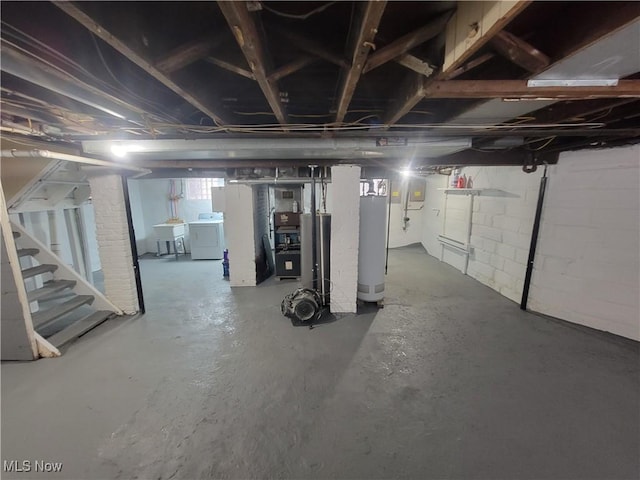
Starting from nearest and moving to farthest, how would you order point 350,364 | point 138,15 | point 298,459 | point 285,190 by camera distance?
point 138,15 → point 298,459 → point 350,364 → point 285,190

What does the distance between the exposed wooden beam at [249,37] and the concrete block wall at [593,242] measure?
3.52 meters

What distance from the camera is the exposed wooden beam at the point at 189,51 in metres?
1.09

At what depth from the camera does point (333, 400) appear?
200 cm

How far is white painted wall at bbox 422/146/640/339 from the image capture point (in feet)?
8.77

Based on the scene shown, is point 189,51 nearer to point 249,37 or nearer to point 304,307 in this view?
point 249,37

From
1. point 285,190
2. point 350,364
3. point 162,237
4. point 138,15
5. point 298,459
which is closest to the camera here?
point 138,15

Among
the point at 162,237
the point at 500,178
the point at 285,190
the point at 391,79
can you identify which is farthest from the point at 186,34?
the point at 162,237

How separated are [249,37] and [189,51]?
1.16 feet

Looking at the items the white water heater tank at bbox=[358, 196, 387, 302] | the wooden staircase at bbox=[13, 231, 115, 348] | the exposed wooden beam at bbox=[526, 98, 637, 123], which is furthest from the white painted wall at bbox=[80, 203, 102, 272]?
the exposed wooden beam at bbox=[526, 98, 637, 123]

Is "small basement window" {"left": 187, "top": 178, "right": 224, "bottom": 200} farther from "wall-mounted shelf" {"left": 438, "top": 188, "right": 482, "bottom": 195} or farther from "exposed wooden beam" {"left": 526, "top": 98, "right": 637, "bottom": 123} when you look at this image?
"exposed wooden beam" {"left": 526, "top": 98, "right": 637, "bottom": 123}

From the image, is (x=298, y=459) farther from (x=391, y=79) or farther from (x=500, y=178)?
(x=500, y=178)

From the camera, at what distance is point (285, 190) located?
517 centimetres

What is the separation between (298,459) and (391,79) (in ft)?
7.81

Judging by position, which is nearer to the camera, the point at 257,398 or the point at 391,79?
the point at 391,79
